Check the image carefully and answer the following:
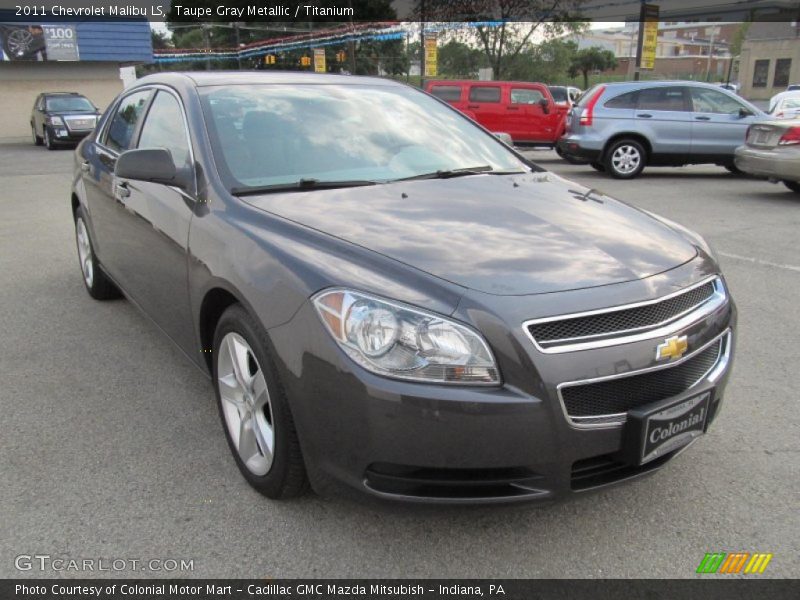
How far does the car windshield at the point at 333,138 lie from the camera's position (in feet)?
10.1

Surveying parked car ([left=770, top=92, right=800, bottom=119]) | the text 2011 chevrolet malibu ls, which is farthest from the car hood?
parked car ([left=770, top=92, right=800, bottom=119])

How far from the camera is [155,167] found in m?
3.03

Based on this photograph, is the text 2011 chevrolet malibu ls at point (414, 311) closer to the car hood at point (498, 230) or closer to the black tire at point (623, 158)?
the car hood at point (498, 230)

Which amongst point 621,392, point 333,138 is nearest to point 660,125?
point 333,138

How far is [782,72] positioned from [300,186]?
6627cm

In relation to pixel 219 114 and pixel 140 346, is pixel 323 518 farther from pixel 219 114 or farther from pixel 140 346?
pixel 140 346

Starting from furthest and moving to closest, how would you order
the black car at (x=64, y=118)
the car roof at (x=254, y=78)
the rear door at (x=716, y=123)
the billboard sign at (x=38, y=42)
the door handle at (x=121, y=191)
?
the billboard sign at (x=38, y=42) < the black car at (x=64, y=118) < the rear door at (x=716, y=123) < the door handle at (x=121, y=191) < the car roof at (x=254, y=78)

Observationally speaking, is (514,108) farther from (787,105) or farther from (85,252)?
(85,252)

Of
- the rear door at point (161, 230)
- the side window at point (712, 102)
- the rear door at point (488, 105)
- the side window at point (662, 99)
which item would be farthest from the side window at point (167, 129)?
the rear door at point (488, 105)

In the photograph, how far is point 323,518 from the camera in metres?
2.53

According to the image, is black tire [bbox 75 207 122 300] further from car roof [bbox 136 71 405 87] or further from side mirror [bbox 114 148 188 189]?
side mirror [bbox 114 148 188 189]

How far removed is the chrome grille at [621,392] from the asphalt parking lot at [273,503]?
0.33m

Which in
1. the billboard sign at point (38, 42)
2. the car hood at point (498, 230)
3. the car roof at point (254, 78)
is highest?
the billboard sign at point (38, 42)

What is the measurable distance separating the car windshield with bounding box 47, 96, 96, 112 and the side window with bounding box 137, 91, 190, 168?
62.0ft
